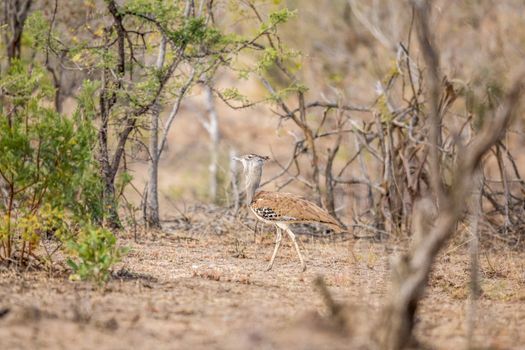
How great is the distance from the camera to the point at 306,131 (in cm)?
945

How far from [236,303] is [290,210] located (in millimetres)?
2028

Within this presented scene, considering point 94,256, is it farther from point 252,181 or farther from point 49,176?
point 252,181

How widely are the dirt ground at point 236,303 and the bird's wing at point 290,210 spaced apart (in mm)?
464

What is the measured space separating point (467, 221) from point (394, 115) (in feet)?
4.81

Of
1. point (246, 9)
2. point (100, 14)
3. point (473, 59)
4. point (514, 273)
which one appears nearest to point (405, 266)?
point (514, 273)

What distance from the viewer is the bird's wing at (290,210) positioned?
7309 mm

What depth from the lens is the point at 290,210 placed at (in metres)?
7.36

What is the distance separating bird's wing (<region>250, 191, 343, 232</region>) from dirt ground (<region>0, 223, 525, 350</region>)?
0.46m

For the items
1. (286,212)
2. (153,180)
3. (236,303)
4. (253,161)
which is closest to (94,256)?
(236,303)

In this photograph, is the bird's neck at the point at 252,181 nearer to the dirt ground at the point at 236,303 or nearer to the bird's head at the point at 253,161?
the bird's head at the point at 253,161

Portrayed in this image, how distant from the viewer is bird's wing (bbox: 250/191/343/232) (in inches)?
288

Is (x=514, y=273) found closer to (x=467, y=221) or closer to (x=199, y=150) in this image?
(x=467, y=221)

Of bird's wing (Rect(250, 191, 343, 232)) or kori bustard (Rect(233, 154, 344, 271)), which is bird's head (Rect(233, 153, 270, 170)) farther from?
bird's wing (Rect(250, 191, 343, 232))

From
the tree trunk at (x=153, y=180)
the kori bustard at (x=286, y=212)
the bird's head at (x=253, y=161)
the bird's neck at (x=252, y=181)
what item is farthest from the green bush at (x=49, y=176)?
the tree trunk at (x=153, y=180)
